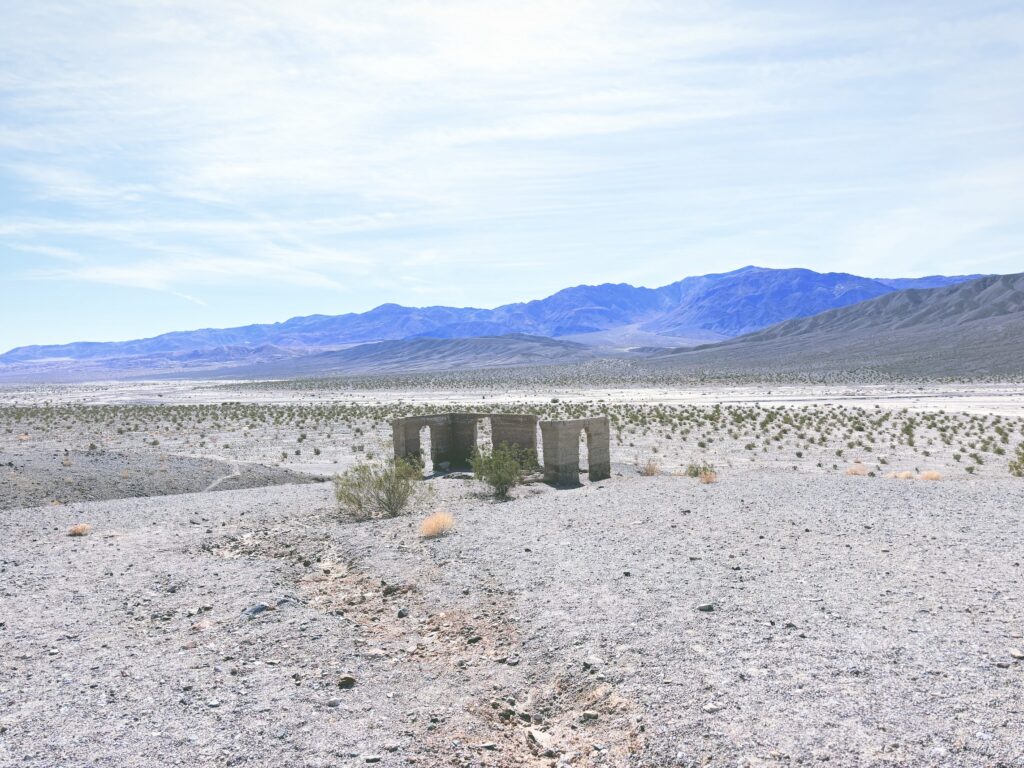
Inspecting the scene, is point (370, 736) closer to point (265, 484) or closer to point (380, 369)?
point (265, 484)

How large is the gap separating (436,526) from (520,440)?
7.97m

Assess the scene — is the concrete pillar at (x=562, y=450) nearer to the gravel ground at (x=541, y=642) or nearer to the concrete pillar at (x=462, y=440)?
the concrete pillar at (x=462, y=440)

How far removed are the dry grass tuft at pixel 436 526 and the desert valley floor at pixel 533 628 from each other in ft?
0.77

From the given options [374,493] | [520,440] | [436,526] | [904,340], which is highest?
[904,340]

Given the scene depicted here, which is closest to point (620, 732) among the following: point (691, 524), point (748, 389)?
point (691, 524)

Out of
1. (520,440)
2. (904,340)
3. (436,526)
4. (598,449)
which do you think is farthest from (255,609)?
(904,340)

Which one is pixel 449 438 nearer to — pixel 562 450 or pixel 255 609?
pixel 562 450

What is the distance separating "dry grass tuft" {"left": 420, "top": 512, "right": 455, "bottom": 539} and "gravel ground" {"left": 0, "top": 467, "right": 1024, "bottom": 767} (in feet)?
1.17

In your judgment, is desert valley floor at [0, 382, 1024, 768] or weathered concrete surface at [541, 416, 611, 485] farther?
weathered concrete surface at [541, 416, 611, 485]

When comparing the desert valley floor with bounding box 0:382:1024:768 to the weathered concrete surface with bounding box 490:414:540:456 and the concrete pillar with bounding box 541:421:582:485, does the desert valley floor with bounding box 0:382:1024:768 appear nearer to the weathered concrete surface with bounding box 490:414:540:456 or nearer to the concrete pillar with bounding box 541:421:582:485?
the concrete pillar with bounding box 541:421:582:485

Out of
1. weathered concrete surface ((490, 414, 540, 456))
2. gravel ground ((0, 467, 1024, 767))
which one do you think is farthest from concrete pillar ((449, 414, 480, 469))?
gravel ground ((0, 467, 1024, 767))

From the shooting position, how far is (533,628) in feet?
26.8

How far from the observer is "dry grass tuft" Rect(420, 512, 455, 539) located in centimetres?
1283

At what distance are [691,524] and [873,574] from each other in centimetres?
354
